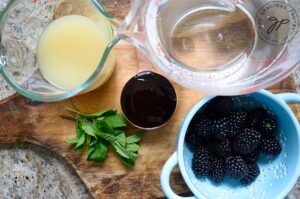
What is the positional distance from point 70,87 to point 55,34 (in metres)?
0.10

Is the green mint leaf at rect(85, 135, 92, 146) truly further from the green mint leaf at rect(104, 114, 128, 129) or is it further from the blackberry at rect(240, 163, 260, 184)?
the blackberry at rect(240, 163, 260, 184)

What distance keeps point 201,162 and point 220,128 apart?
0.23 ft

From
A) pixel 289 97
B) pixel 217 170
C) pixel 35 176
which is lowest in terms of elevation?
pixel 35 176

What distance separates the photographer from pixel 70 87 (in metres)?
0.94

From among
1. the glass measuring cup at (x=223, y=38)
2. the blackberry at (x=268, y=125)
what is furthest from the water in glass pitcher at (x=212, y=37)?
the blackberry at (x=268, y=125)

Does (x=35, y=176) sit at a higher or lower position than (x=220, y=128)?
lower

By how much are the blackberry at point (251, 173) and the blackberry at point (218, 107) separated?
0.35ft

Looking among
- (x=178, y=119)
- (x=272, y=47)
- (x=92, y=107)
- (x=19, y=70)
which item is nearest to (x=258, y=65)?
(x=272, y=47)

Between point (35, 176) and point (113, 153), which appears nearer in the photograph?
point (113, 153)

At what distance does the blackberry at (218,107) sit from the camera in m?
0.91

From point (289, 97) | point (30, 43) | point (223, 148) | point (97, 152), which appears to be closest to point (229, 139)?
point (223, 148)

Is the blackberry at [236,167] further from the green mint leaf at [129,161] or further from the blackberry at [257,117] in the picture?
the green mint leaf at [129,161]

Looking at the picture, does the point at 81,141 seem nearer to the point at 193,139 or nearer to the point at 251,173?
the point at 193,139

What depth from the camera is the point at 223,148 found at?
0.93 meters
